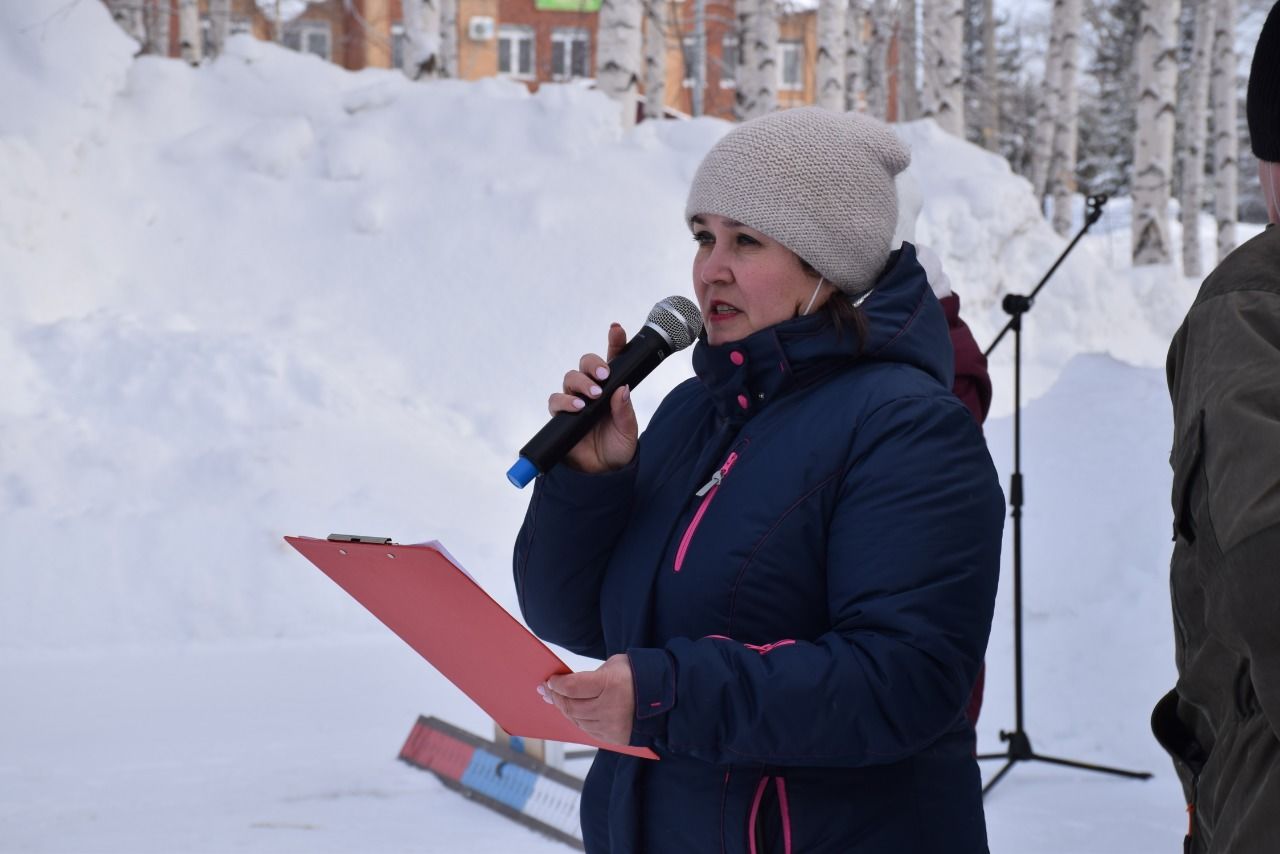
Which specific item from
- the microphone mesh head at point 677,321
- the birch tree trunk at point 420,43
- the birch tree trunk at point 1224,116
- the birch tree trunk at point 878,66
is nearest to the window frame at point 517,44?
the birch tree trunk at point 878,66

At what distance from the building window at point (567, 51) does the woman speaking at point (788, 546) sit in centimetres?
2636

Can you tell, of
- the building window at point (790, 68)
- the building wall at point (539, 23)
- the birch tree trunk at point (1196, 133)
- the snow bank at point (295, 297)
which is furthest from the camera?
the building window at point (790, 68)

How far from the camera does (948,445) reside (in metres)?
1.66

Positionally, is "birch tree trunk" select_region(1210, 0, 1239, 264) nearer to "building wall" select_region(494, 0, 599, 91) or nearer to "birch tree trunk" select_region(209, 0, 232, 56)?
"birch tree trunk" select_region(209, 0, 232, 56)

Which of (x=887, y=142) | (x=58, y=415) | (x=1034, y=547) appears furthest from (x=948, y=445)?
(x=58, y=415)

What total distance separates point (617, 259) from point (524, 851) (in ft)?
21.3

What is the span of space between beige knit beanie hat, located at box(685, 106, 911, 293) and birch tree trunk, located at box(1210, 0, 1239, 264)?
1549 centimetres

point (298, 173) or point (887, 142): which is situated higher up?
point (887, 142)

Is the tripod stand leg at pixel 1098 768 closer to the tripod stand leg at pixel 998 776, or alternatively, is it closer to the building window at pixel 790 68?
the tripod stand leg at pixel 998 776

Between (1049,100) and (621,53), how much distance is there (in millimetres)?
7185

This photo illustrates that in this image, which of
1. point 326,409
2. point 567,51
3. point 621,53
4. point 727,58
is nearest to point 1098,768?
point 326,409

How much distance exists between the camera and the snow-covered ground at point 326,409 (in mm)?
4422

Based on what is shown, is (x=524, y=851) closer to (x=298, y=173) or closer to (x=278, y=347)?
(x=278, y=347)

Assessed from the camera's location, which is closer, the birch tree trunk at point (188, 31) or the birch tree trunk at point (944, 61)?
the birch tree trunk at point (944, 61)
